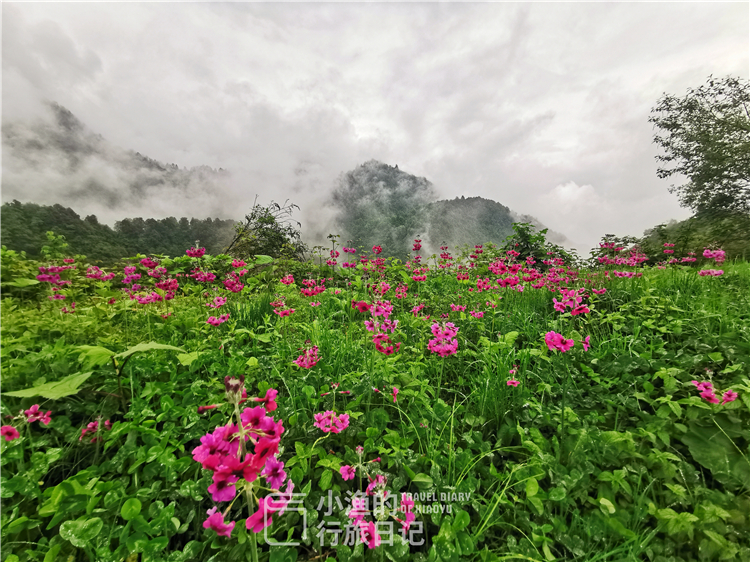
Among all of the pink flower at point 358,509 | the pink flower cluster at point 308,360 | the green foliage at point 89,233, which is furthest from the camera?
the green foliage at point 89,233

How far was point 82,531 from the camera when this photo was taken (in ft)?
3.82

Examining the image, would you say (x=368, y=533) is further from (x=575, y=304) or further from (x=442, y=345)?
(x=575, y=304)

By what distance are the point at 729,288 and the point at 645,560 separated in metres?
4.39

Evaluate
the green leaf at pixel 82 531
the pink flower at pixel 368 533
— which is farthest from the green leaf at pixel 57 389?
the pink flower at pixel 368 533

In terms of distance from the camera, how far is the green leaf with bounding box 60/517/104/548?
1.14 meters

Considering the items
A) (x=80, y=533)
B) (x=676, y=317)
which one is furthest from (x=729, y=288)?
(x=80, y=533)

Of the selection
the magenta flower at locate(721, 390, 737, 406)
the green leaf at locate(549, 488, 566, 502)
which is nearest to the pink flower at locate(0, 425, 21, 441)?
the green leaf at locate(549, 488, 566, 502)

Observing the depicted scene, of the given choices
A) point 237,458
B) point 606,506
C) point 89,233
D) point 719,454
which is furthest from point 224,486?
point 89,233

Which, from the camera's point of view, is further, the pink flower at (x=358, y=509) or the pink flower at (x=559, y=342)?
the pink flower at (x=559, y=342)

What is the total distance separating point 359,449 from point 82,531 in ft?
3.88

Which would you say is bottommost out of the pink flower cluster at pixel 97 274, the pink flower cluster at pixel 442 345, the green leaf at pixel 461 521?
the green leaf at pixel 461 521

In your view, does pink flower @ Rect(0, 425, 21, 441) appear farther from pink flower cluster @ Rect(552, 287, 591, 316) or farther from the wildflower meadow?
pink flower cluster @ Rect(552, 287, 591, 316)

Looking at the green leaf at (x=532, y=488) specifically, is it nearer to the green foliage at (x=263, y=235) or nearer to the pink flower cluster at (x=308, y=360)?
the pink flower cluster at (x=308, y=360)

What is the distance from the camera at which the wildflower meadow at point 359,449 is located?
1.22 meters
